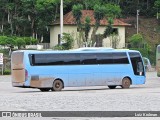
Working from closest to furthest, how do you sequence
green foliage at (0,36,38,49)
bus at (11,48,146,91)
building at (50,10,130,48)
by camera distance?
bus at (11,48,146,91)
green foliage at (0,36,38,49)
building at (50,10,130,48)

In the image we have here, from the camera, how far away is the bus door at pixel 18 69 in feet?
117

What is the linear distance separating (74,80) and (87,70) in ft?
3.69

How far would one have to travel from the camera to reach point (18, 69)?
3625 centimetres

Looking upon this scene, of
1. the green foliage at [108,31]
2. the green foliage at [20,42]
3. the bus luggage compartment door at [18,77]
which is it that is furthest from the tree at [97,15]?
the bus luggage compartment door at [18,77]

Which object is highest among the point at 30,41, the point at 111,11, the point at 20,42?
the point at 111,11

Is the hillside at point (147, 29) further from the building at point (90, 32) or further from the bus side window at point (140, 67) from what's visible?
the bus side window at point (140, 67)

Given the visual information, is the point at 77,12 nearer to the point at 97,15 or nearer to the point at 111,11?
the point at 97,15

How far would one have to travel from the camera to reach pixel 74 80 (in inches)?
1454

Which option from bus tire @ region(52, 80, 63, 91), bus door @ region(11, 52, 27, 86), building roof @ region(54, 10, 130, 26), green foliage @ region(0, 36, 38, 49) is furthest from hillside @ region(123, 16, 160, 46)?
bus door @ region(11, 52, 27, 86)

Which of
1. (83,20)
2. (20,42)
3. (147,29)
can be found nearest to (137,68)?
(20,42)

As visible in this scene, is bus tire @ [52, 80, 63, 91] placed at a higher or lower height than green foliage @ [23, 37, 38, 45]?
lower

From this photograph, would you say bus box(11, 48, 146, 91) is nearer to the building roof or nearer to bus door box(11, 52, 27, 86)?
bus door box(11, 52, 27, 86)

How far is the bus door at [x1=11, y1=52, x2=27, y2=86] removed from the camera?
117ft

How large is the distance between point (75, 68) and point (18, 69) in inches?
144
